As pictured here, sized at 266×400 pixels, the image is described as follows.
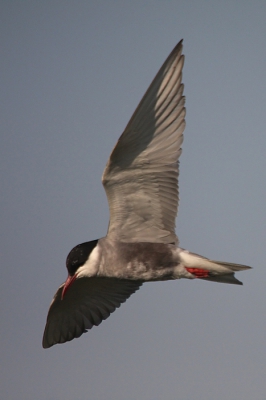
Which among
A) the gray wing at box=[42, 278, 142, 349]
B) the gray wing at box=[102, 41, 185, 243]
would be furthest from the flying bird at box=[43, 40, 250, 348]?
the gray wing at box=[42, 278, 142, 349]

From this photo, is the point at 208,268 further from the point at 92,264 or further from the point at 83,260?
the point at 83,260

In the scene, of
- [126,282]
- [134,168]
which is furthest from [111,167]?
[126,282]

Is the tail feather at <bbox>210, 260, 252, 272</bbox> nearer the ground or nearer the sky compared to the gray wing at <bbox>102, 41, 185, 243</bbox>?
nearer the ground

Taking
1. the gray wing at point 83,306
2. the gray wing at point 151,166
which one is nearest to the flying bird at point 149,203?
the gray wing at point 151,166

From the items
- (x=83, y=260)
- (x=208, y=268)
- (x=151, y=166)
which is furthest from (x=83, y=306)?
(x=151, y=166)

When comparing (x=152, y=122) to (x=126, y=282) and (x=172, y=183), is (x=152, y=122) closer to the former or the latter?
(x=172, y=183)

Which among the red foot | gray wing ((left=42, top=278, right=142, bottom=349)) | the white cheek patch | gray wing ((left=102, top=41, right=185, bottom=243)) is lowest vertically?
gray wing ((left=42, top=278, right=142, bottom=349))

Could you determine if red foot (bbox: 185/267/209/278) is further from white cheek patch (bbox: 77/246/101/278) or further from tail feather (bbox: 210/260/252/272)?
white cheek patch (bbox: 77/246/101/278)
